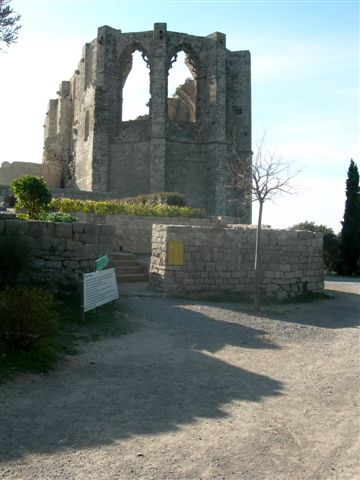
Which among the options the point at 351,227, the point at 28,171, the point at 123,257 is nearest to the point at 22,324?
the point at 123,257

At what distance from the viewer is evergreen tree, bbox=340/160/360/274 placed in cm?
2308

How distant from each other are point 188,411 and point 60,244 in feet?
16.6

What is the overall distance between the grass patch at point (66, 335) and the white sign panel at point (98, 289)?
0.25m

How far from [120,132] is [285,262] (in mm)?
18157

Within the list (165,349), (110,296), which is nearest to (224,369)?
(165,349)

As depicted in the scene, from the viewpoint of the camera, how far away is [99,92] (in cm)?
2656

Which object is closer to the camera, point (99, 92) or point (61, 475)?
point (61, 475)

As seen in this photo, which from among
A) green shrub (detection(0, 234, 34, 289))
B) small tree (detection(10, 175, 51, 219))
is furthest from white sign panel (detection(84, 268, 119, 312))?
small tree (detection(10, 175, 51, 219))

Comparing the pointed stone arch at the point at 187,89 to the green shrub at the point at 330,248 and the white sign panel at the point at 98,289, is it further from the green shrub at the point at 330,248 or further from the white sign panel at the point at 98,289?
the white sign panel at the point at 98,289

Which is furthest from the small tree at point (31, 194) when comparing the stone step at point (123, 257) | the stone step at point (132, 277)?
the stone step at point (132, 277)

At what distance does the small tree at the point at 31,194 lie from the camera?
41.7 feet

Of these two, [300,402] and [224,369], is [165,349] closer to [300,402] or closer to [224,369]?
[224,369]

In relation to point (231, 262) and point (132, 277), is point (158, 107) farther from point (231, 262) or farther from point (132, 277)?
point (231, 262)

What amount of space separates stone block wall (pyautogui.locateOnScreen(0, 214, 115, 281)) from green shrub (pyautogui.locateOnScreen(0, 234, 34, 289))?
0.98 feet
